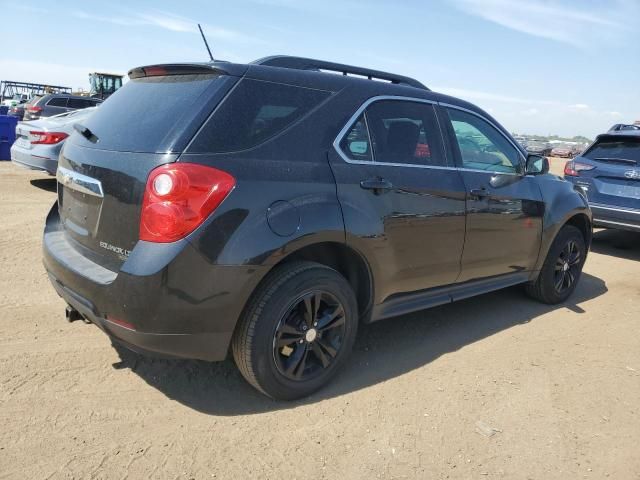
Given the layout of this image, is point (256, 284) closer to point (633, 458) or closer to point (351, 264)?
point (351, 264)

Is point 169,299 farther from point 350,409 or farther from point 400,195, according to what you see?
point 400,195

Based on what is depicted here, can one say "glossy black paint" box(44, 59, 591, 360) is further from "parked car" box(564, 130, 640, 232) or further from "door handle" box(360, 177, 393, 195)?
"parked car" box(564, 130, 640, 232)

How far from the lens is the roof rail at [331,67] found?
3.39 meters

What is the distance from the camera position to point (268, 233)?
8.68 feet

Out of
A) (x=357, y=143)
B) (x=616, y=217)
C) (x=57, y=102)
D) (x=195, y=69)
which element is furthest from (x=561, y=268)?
(x=57, y=102)

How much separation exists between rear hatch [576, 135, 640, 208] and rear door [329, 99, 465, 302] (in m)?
4.52

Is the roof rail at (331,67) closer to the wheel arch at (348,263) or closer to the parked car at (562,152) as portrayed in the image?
the wheel arch at (348,263)

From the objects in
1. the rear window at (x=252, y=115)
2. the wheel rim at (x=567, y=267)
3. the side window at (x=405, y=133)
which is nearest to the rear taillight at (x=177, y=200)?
the rear window at (x=252, y=115)

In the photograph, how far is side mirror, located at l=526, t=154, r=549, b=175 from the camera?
450 centimetres

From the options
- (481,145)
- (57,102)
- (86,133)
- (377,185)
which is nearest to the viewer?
(86,133)

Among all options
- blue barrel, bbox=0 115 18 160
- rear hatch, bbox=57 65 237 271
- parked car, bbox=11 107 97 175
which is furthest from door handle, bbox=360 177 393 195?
blue barrel, bbox=0 115 18 160

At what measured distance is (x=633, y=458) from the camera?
2764 millimetres

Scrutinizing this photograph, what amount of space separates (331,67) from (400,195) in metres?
1.05

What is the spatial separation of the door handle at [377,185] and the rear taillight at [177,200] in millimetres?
955
